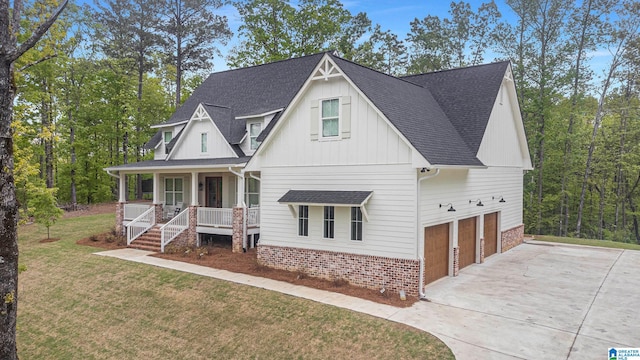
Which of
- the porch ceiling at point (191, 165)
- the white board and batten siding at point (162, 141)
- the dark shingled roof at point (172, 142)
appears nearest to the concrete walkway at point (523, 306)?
the porch ceiling at point (191, 165)

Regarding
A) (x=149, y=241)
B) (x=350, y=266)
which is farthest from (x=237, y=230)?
(x=350, y=266)

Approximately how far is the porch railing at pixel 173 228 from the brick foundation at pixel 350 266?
16.7ft

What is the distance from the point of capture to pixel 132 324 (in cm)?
1074

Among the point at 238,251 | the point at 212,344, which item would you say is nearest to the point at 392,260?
the point at 212,344

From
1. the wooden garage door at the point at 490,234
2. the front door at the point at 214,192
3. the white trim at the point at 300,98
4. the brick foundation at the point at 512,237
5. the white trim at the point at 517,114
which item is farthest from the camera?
the front door at the point at 214,192

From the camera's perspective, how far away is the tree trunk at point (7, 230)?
6297mm

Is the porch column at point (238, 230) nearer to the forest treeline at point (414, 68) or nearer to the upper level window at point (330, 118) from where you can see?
the upper level window at point (330, 118)

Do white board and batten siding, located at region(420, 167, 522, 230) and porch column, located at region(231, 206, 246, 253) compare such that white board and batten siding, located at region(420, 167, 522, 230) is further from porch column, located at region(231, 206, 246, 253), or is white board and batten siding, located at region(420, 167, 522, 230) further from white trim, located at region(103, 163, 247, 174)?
porch column, located at region(231, 206, 246, 253)

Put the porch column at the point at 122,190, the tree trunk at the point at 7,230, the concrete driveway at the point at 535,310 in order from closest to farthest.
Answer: the tree trunk at the point at 7,230, the concrete driveway at the point at 535,310, the porch column at the point at 122,190

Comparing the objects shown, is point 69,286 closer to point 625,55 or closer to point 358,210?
point 358,210

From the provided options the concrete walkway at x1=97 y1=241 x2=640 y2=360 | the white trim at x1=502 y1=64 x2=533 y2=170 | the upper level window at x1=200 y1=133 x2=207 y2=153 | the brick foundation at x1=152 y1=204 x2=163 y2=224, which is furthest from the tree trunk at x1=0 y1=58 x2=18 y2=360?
the white trim at x1=502 y1=64 x2=533 y2=170

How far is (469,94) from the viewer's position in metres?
16.1

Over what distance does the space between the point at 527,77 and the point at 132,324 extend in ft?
90.7

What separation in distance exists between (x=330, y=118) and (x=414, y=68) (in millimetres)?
26237
